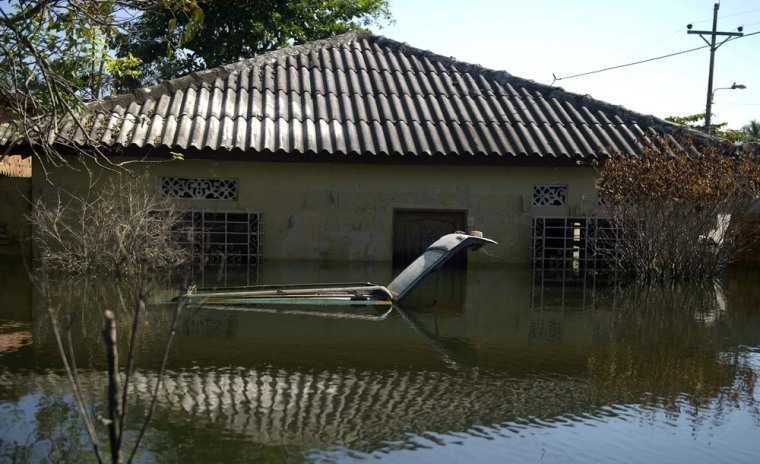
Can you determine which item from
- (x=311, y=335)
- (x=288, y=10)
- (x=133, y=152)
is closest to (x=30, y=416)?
(x=311, y=335)

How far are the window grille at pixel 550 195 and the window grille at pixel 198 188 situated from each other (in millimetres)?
5833

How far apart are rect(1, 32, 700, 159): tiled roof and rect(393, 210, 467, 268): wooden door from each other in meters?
1.50

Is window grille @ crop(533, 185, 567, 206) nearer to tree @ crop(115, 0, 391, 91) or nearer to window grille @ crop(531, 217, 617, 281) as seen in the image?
window grille @ crop(531, 217, 617, 281)

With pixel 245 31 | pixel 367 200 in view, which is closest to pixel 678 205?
pixel 367 200

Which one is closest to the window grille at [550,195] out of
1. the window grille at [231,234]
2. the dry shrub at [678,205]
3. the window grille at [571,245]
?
the window grille at [571,245]

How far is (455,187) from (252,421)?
10.5 metres

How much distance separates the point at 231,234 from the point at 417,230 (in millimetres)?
3560

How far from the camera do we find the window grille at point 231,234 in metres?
15.0

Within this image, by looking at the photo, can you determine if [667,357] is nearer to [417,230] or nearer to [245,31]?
[417,230]

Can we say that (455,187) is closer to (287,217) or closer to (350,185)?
(350,185)

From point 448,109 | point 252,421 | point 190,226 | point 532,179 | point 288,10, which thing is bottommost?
point 252,421

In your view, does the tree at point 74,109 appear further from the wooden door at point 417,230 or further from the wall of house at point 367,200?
the wooden door at point 417,230

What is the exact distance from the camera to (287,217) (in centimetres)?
1537

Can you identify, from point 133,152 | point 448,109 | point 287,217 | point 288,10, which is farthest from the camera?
point 288,10
